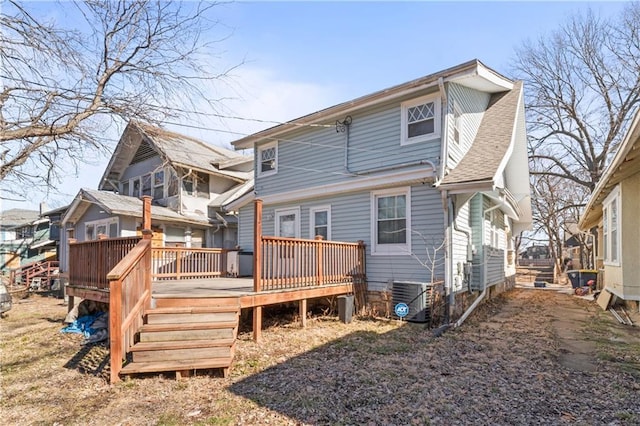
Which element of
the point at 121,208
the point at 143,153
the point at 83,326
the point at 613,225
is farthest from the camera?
the point at 143,153

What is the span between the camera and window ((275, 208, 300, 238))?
10.8 m

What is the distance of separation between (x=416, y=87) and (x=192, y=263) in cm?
747

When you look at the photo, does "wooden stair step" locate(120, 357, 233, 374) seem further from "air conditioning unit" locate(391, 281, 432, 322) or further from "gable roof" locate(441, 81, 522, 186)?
"gable roof" locate(441, 81, 522, 186)

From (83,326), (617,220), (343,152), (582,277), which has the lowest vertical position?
(582,277)

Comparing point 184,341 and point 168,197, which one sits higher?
point 168,197

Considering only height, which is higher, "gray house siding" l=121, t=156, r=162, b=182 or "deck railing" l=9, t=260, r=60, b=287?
"gray house siding" l=121, t=156, r=162, b=182

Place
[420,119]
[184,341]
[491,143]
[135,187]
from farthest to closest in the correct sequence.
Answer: [135,187] < [491,143] < [420,119] < [184,341]

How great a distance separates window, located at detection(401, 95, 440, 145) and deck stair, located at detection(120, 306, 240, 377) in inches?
221

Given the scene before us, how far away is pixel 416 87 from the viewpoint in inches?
326

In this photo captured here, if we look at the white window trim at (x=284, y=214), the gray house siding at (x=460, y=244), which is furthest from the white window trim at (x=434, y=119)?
the white window trim at (x=284, y=214)

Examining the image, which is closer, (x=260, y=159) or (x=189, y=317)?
(x=189, y=317)

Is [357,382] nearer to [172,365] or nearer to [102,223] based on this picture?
[172,365]

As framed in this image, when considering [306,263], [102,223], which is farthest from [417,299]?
[102,223]

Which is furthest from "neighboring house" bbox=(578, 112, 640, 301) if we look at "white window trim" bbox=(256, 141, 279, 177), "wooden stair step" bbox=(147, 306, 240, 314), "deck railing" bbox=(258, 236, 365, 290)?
"white window trim" bbox=(256, 141, 279, 177)
